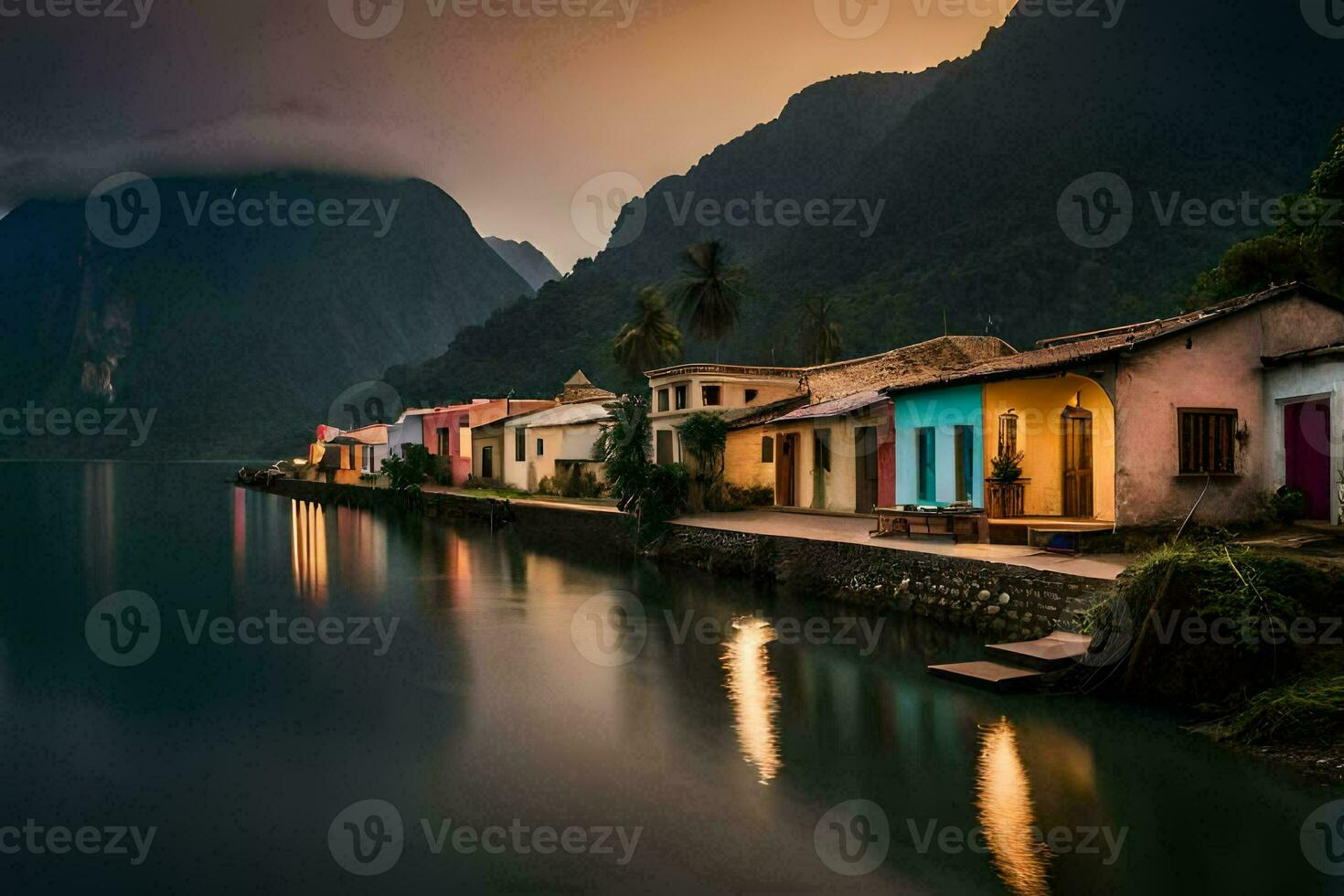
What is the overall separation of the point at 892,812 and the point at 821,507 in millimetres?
18984

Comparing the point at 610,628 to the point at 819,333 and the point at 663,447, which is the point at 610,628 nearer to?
the point at 663,447

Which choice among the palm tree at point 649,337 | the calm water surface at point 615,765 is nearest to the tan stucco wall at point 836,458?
the calm water surface at point 615,765

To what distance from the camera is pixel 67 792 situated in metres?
9.66

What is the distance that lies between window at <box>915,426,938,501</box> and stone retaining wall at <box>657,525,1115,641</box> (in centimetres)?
302

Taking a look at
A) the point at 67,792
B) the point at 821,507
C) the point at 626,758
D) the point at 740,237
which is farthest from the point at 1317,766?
the point at 740,237

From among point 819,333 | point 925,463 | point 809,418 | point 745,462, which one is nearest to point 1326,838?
point 925,463

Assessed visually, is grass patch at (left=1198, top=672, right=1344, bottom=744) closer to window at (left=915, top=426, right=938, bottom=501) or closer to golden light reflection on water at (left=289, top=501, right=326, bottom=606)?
window at (left=915, top=426, right=938, bottom=501)

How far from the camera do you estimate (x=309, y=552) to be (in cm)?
3206

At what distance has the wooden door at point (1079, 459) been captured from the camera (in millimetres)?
19484

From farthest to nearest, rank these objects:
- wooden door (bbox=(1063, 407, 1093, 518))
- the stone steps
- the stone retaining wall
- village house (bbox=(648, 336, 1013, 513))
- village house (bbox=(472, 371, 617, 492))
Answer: village house (bbox=(472, 371, 617, 492)), village house (bbox=(648, 336, 1013, 513)), wooden door (bbox=(1063, 407, 1093, 518)), the stone retaining wall, the stone steps

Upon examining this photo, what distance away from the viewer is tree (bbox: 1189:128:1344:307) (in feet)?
84.4

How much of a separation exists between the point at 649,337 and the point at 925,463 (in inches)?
1613

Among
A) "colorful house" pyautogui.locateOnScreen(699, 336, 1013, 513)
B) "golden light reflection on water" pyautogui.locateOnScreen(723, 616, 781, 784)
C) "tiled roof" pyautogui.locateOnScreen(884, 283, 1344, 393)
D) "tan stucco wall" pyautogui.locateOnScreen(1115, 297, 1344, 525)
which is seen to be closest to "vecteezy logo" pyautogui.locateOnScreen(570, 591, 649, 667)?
"golden light reflection on water" pyautogui.locateOnScreen(723, 616, 781, 784)

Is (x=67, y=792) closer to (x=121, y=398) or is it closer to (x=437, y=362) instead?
(x=437, y=362)
